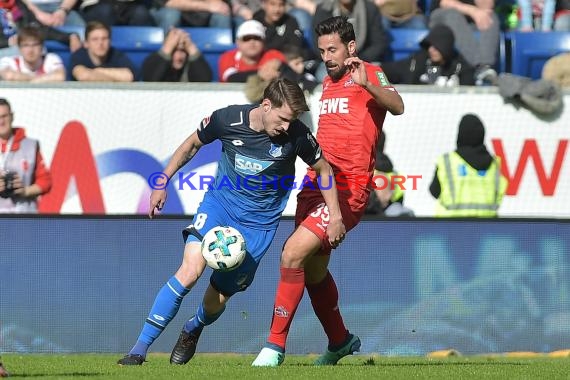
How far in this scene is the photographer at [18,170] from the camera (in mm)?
12969

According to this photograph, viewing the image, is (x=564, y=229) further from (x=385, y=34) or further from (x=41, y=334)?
(x=41, y=334)

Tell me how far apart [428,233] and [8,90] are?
15.5 feet

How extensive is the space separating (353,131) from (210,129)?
1070mm

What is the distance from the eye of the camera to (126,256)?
12078 mm

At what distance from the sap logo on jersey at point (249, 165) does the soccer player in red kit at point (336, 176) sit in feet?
1.69

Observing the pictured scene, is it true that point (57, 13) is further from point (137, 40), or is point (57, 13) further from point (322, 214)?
point (322, 214)

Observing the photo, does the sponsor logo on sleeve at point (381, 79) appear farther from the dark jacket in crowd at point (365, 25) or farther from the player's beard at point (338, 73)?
the dark jacket in crowd at point (365, 25)

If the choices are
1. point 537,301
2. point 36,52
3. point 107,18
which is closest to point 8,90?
point 36,52

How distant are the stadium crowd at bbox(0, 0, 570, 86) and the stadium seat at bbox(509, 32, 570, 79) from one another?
170 millimetres

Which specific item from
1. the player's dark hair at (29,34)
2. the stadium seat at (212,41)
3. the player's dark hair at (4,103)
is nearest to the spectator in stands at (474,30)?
the stadium seat at (212,41)

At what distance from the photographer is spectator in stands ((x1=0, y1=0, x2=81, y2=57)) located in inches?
565

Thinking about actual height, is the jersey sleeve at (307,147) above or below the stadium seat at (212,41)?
above

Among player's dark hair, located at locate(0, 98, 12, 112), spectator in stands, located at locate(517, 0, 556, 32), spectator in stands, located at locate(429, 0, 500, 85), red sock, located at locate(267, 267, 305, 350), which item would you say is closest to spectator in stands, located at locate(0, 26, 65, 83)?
player's dark hair, located at locate(0, 98, 12, 112)

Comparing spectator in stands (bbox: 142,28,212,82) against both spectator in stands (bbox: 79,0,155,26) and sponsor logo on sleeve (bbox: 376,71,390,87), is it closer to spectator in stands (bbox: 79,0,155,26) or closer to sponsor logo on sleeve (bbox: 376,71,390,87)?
spectator in stands (bbox: 79,0,155,26)
